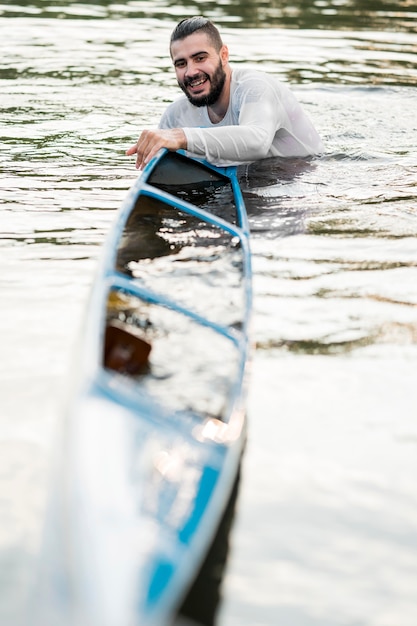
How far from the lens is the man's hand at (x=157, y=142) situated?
633 cm

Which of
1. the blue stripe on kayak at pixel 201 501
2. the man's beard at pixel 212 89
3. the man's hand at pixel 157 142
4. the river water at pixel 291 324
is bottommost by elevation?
the river water at pixel 291 324

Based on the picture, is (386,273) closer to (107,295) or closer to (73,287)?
(73,287)

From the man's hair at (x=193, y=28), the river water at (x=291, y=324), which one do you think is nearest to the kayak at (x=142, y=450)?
the river water at (x=291, y=324)

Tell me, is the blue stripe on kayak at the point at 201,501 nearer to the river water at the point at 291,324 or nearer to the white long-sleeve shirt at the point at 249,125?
the river water at the point at 291,324

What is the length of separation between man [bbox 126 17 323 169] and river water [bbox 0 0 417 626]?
36 centimetres

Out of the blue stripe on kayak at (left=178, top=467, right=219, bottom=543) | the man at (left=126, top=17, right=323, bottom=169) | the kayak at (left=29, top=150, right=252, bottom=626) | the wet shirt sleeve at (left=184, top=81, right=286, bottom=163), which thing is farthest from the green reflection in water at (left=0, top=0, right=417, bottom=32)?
the blue stripe on kayak at (left=178, top=467, right=219, bottom=543)

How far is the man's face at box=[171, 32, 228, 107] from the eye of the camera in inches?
273

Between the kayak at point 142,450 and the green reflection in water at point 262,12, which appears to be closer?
the kayak at point 142,450

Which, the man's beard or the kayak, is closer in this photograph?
the kayak

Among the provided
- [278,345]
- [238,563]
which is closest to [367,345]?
[278,345]

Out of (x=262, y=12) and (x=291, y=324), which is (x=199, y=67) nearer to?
(x=291, y=324)

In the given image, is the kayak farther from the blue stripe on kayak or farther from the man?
the man

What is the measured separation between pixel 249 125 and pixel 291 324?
7.31ft

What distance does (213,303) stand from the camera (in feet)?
15.0
